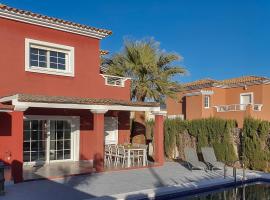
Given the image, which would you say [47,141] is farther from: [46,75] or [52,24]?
[52,24]

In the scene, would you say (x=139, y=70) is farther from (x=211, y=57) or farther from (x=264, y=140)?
(x=211, y=57)

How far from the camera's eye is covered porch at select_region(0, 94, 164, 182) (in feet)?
46.3

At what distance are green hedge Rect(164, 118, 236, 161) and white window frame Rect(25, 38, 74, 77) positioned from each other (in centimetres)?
786

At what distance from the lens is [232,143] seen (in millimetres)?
19141

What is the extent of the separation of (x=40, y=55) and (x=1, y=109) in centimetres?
524

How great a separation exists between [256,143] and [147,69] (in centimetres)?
930

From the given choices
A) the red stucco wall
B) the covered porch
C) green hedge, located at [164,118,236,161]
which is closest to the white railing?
the red stucco wall

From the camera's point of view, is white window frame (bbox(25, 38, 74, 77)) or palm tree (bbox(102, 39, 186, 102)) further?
palm tree (bbox(102, 39, 186, 102))

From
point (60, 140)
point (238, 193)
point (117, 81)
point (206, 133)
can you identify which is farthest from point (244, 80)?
point (238, 193)

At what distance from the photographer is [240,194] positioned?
42.7 feet

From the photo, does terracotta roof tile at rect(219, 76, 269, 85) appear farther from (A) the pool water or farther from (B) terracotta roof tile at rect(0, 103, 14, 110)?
(B) terracotta roof tile at rect(0, 103, 14, 110)

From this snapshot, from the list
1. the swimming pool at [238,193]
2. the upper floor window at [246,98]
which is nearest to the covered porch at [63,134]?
the swimming pool at [238,193]

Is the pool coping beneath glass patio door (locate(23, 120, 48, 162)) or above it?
beneath

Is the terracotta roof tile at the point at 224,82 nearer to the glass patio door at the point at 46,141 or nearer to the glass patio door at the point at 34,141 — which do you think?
the glass patio door at the point at 46,141
